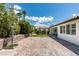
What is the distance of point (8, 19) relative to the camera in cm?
1095

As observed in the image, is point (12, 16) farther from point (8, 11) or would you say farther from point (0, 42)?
point (0, 42)

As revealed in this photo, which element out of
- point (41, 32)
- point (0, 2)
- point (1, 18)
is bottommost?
point (41, 32)

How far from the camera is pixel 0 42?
9617mm

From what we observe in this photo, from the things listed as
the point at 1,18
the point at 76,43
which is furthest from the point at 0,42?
the point at 76,43

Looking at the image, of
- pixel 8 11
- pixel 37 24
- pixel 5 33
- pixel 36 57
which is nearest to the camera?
pixel 36 57

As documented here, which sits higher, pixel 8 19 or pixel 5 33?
pixel 8 19

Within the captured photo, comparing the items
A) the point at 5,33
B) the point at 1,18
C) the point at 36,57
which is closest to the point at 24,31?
the point at 5,33

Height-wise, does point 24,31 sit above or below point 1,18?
below

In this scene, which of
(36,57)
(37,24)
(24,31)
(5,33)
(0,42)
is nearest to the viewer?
(36,57)

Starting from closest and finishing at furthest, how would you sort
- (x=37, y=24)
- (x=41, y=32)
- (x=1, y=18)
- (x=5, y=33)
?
(x=1, y=18)
(x=5, y=33)
(x=41, y=32)
(x=37, y=24)

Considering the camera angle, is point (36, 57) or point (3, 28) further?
point (3, 28)

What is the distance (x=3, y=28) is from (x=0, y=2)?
2.15m

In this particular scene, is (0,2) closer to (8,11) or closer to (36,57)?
(8,11)

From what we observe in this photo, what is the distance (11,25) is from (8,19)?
0.76m
